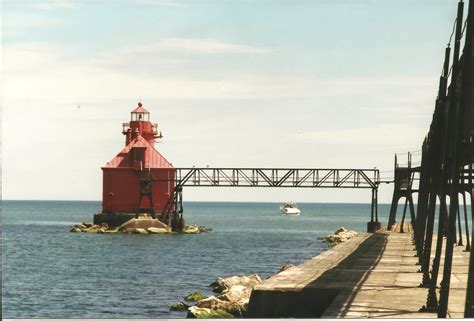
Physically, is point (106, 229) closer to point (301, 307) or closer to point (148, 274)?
point (148, 274)

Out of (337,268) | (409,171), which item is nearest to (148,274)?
(409,171)

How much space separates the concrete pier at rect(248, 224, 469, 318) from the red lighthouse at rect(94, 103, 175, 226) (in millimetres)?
57712

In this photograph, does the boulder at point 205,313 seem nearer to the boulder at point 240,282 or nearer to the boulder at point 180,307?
the boulder at point 180,307

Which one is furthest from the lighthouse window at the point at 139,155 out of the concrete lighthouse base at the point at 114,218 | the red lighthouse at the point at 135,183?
the concrete lighthouse base at the point at 114,218

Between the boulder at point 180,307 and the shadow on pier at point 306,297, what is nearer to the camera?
the shadow on pier at point 306,297

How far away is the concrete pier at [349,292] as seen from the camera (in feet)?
51.9

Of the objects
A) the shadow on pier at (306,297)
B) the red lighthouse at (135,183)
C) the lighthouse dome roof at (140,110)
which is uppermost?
the lighthouse dome roof at (140,110)

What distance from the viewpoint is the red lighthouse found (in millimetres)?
83438

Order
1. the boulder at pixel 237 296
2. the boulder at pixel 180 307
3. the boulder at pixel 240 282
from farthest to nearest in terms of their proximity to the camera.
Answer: the boulder at pixel 240 282 → the boulder at pixel 180 307 → the boulder at pixel 237 296

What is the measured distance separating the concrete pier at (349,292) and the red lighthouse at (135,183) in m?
57.7

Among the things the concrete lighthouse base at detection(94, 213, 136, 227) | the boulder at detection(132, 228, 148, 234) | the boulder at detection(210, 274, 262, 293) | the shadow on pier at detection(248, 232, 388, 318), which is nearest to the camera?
the shadow on pier at detection(248, 232, 388, 318)

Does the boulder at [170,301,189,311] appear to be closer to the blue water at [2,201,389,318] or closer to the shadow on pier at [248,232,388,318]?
the blue water at [2,201,389,318]

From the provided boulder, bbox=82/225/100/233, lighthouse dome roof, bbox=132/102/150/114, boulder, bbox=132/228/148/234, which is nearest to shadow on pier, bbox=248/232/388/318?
boulder, bbox=132/228/148/234

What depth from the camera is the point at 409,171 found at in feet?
172
